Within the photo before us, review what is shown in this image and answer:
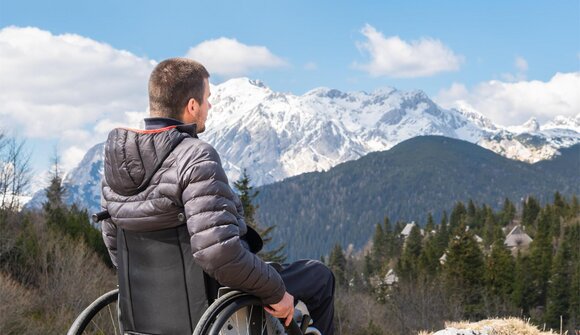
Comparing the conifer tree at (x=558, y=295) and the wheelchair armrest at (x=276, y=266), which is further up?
the wheelchair armrest at (x=276, y=266)

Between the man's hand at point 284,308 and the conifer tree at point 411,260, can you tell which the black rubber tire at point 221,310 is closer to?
the man's hand at point 284,308

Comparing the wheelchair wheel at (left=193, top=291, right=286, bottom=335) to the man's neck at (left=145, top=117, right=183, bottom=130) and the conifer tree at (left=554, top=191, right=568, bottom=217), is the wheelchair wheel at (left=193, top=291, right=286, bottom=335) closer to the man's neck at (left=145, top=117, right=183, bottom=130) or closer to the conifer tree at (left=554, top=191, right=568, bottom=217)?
the man's neck at (left=145, top=117, right=183, bottom=130)

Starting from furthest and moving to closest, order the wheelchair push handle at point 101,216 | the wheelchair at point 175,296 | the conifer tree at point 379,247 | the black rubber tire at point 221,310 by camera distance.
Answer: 1. the conifer tree at point 379,247
2. the wheelchair push handle at point 101,216
3. the wheelchair at point 175,296
4. the black rubber tire at point 221,310

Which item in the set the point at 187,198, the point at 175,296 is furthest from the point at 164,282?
the point at 187,198

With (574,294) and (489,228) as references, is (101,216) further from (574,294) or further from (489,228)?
(489,228)

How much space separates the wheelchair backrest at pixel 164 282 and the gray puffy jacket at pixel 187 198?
0.31 ft

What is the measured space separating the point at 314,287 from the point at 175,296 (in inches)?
34.2

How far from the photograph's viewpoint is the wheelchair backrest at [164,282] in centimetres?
349

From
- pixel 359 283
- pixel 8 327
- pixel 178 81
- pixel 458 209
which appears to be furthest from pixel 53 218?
pixel 458 209

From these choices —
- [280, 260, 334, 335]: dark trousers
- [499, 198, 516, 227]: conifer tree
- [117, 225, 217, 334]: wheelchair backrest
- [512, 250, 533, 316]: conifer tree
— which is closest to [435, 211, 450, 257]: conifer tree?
[512, 250, 533, 316]: conifer tree

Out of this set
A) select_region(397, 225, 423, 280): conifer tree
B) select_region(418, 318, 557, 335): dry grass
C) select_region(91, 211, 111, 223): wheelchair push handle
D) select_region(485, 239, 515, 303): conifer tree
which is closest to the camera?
select_region(91, 211, 111, 223): wheelchair push handle

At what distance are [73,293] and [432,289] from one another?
45936 millimetres

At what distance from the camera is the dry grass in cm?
588

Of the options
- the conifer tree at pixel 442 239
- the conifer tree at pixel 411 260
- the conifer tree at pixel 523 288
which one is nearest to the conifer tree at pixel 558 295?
the conifer tree at pixel 523 288
